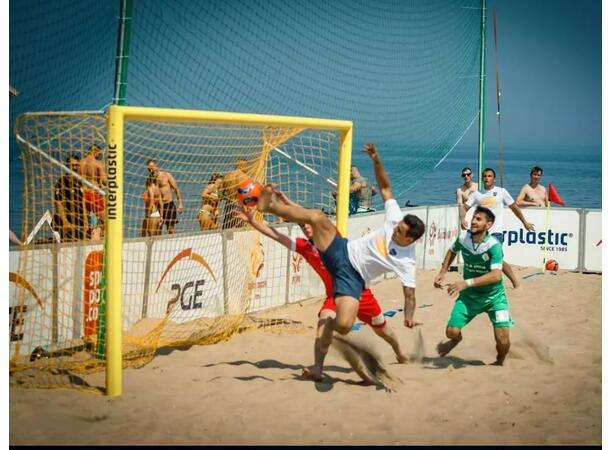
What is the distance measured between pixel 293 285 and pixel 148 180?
3.29 metres

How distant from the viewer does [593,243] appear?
15.0m

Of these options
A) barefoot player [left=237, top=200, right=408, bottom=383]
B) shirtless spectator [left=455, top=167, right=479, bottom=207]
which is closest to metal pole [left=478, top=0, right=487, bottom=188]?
shirtless spectator [left=455, top=167, right=479, bottom=207]

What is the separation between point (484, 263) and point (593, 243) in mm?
7800

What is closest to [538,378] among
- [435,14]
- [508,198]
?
[508,198]

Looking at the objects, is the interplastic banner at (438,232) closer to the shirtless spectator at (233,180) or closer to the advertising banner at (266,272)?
the advertising banner at (266,272)

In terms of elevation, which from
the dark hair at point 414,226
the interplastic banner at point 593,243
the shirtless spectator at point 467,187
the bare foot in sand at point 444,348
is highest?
the shirtless spectator at point 467,187

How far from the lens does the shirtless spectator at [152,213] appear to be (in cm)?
915

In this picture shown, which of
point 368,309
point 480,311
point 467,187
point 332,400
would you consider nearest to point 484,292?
point 480,311

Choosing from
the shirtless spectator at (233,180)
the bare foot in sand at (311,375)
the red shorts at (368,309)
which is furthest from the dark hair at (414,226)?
the shirtless spectator at (233,180)

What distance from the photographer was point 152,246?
30.4 feet

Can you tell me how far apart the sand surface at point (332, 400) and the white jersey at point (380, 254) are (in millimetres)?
751

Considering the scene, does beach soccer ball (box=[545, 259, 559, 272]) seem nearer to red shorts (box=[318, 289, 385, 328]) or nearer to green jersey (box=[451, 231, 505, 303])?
green jersey (box=[451, 231, 505, 303])

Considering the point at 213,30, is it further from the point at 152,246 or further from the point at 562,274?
the point at 562,274

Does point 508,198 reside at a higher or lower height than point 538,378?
higher
